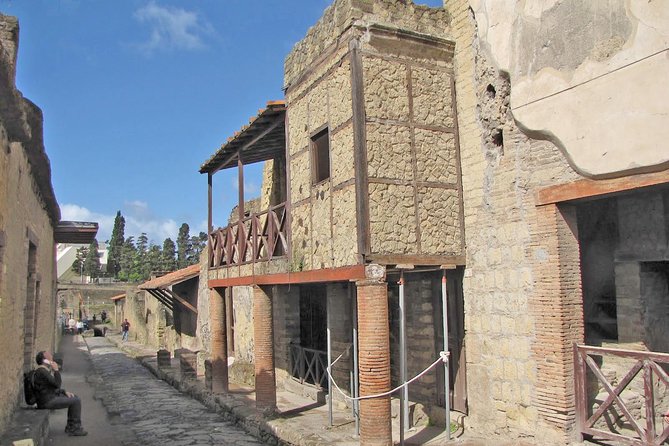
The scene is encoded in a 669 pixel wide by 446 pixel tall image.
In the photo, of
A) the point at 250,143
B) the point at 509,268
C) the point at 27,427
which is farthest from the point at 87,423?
the point at 509,268

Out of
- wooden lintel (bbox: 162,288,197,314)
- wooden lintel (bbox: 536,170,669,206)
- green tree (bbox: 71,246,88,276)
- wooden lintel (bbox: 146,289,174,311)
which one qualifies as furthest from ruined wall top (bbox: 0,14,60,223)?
green tree (bbox: 71,246,88,276)

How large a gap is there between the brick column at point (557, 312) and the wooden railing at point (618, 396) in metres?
0.11

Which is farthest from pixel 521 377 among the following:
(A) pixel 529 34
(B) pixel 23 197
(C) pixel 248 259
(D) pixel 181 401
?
(D) pixel 181 401

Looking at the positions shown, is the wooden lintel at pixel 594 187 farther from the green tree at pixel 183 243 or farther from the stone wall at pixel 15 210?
the green tree at pixel 183 243

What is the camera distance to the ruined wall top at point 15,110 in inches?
235

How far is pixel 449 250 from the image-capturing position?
8.77m

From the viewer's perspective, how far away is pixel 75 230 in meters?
19.0

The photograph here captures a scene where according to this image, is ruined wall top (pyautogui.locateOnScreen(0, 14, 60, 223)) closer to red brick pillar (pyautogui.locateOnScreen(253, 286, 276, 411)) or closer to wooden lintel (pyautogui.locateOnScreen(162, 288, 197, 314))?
red brick pillar (pyautogui.locateOnScreen(253, 286, 276, 411))

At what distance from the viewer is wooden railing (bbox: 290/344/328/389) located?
42.6ft

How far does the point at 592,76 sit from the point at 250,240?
769 centimetres

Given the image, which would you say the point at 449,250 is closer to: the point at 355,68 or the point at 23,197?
the point at 355,68

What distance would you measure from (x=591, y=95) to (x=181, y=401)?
36.8 ft

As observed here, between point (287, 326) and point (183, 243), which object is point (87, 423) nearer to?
point (287, 326)

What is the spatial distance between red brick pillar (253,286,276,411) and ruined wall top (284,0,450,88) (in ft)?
15.7
